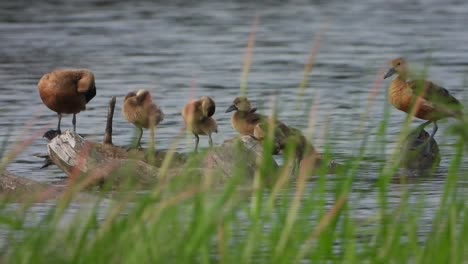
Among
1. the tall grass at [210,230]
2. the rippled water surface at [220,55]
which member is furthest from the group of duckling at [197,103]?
the tall grass at [210,230]

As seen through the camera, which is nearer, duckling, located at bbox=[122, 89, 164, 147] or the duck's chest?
the duck's chest

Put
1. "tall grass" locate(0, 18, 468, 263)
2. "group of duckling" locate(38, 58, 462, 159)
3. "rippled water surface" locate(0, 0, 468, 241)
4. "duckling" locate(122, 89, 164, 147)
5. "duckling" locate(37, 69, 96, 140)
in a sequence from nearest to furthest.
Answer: "tall grass" locate(0, 18, 468, 263) → "group of duckling" locate(38, 58, 462, 159) → "duckling" locate(122, 89, 164, 147) → "duckling" locate(37, 69, 96, 140) → "rippled water surface" locate(0, 0, 468, 241)

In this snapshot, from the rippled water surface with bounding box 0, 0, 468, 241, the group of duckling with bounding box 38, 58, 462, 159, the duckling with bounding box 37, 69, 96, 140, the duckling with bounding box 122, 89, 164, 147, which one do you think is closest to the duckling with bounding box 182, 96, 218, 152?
the group of duckling with bounding box 38, 58, 462, 159

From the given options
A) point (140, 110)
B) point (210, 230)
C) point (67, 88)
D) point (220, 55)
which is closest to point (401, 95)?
point (140, 110)

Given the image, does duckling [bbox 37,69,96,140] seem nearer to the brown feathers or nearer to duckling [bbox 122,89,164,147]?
the brown feathers

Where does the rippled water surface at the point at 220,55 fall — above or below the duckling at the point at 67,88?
below

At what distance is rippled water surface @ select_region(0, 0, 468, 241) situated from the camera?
14656mm

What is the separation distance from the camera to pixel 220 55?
2056 cm

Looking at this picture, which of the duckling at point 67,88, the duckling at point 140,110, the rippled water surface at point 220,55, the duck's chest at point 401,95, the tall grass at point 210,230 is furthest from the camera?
the rippled water surface at point 220,55

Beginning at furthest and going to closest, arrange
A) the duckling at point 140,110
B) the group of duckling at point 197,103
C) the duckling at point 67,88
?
the duckling at point 67,88, the duckling at point 140,110, the group of duckling at point 197,103

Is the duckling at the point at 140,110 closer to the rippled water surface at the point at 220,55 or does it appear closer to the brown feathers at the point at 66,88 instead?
the brown feathers at the point at 66,88

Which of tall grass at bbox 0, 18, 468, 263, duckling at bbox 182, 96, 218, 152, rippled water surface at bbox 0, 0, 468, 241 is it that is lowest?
rippled water surface at bbox 0, 0, 468, 241

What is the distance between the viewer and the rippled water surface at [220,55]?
577 inches

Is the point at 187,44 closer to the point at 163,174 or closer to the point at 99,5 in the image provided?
the point at 99,5
